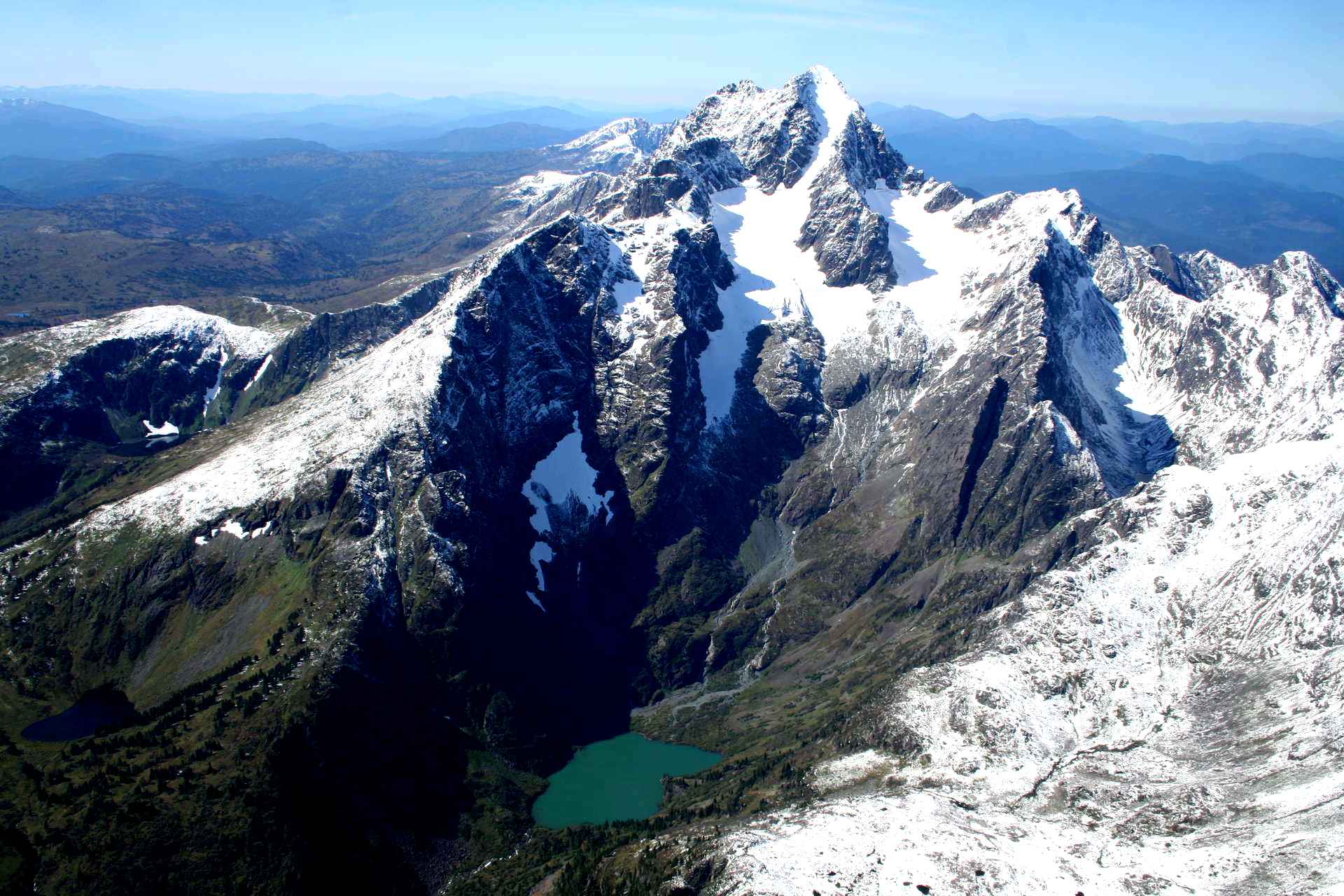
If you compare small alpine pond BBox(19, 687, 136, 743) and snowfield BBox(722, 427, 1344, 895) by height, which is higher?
snowfield BBox(722, 427, 1344, 895)

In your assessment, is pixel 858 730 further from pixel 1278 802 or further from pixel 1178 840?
pixel 1278 802

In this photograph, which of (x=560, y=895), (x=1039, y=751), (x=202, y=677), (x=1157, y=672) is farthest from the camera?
(x=202, y=677)

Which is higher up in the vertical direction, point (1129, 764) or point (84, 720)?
point (1129, 764)

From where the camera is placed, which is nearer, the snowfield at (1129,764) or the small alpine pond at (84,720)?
the snowfield at (1129,764)

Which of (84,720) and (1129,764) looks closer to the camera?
(1129,764)

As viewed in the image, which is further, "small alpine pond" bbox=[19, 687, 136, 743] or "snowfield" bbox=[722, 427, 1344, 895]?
"small alpine pond" bbox=[19, 687, 136, 743]

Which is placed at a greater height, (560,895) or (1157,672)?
(1157,672)

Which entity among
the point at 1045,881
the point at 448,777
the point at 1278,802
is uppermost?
the point at 1278,802

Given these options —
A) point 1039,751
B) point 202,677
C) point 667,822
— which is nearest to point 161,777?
point 202,677

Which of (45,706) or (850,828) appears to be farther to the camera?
(45,706)

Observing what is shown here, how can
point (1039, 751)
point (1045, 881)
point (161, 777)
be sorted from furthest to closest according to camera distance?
point (1039, 751)
point (161, 777)
point (1045, 881)

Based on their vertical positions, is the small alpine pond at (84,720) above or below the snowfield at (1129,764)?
below
